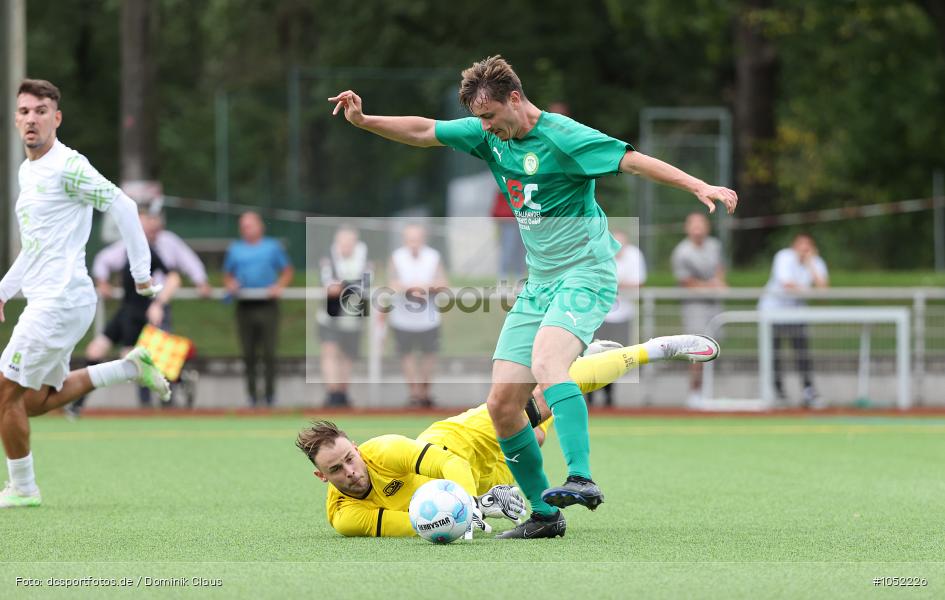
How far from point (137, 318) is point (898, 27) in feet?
53.7

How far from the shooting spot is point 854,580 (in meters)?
5.66

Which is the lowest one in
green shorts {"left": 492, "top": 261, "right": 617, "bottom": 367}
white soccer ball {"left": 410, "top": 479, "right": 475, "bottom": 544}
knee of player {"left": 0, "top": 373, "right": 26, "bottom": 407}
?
white soccer ball {"left": 410, "top": 479, "right": 475, "bottom": 544}

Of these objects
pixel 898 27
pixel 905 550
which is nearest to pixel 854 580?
pixel 905 550

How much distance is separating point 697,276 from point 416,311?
3.44m

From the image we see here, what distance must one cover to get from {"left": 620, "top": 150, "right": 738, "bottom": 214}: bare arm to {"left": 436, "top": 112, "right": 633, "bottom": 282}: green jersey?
0.48 ft

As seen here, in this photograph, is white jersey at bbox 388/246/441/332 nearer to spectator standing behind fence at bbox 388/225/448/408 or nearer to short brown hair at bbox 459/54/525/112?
spectator standing behind fence at bbox 388/225/448/408

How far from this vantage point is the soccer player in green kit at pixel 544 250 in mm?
6984

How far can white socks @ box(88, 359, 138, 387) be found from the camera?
354 inches

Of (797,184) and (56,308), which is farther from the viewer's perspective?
(797,184)

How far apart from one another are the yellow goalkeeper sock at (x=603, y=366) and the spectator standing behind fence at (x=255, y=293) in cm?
986

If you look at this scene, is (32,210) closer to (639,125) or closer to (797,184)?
(797,184)

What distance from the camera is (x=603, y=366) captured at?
7.93 m

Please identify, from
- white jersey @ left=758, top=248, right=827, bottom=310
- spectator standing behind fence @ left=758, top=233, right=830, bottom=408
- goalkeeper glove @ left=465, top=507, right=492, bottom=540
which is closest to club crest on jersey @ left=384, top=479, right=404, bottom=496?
goalkeeper glove @ left=465, top=507, right=492, bottom=540

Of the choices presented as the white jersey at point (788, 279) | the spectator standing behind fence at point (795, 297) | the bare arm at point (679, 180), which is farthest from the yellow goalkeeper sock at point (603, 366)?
the white jersey at point (788, 279)
